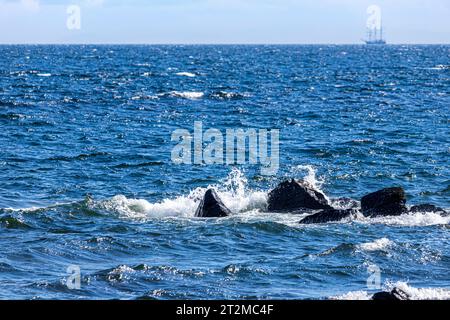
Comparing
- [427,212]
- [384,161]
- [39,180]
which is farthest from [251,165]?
[427,212]

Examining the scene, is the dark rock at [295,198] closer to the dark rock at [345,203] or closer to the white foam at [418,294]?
the dark rock at [345,203]

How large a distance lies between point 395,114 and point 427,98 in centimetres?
1186

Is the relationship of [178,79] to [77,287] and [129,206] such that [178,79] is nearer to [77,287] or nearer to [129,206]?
[129,206]

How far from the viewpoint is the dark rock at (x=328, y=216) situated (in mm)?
22656

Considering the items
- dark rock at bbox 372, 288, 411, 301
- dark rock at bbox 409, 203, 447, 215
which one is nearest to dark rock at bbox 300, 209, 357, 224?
dark rock at bbox 409, 203, 447, 215

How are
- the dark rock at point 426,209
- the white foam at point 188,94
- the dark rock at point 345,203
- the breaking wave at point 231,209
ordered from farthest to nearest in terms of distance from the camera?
the white foam at point 188,94
the dark rock at point 345,203
the dark rock at point 426,209
the breaking wave at point 231,209

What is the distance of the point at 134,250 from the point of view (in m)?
19.7
